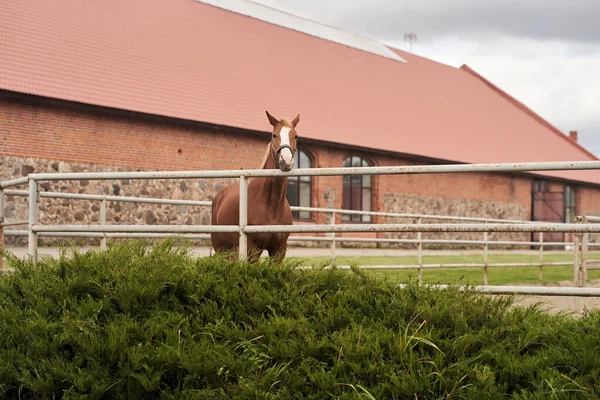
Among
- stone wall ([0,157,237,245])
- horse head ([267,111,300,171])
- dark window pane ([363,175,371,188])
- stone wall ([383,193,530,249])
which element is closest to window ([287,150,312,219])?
dark window pane ([363,175,371,188])

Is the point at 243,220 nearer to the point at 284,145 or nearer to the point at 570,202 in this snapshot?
the point at 284,145

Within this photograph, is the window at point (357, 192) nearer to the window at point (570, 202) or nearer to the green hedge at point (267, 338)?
the window at point (570, 202)

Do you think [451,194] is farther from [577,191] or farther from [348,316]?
[348,316]

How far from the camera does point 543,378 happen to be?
4.43 metres

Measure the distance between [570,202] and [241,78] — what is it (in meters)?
22.0

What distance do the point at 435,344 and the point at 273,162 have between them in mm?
3194

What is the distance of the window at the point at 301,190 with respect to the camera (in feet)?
90.0

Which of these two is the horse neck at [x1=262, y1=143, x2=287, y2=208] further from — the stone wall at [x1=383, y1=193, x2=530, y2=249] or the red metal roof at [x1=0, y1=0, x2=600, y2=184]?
the stone wall at [x1=383, y1=193, x2=530, y2=249]

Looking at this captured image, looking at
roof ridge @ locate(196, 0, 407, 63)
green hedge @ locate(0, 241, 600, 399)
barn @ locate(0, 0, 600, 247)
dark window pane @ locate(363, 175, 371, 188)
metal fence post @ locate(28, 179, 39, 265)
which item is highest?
roof ridge @ locate(196, 0, 407, 63)

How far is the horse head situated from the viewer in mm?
6434

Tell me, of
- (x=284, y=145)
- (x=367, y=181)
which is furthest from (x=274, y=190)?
(x=367, y=181)

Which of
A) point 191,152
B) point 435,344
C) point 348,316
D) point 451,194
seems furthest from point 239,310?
point 451,194

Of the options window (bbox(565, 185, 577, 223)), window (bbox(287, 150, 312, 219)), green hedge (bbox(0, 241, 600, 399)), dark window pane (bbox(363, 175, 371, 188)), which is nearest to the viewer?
green hedge (bbox(0, 241, 600, 399))

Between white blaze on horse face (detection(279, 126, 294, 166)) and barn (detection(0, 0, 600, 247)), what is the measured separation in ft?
46.9
